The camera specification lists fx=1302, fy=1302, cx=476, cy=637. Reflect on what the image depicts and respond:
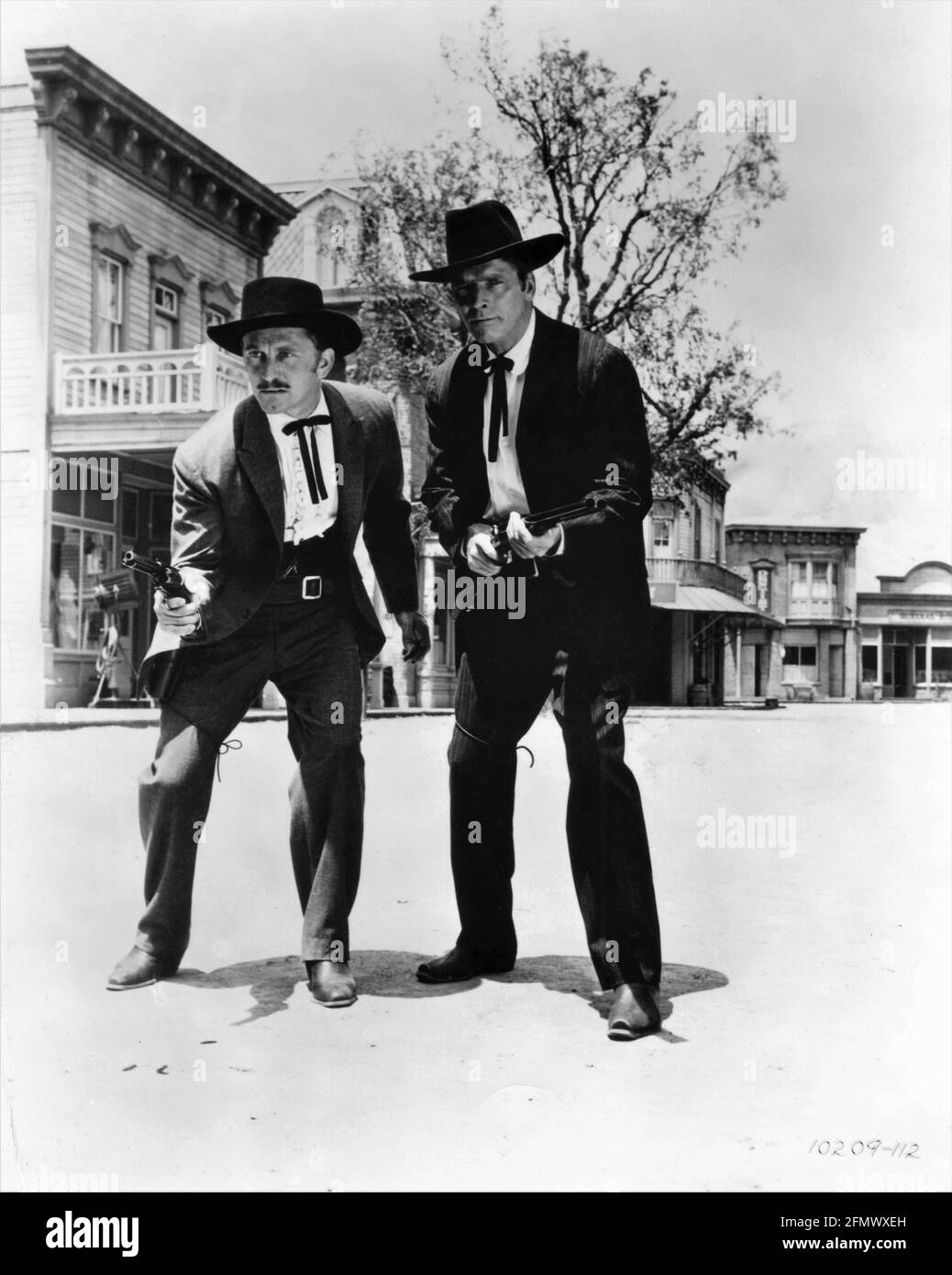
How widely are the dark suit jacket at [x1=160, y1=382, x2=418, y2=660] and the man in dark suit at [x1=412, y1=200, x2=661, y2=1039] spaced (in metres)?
0.24

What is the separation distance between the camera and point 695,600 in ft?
20.9

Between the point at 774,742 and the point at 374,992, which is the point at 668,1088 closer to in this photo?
the point at 374,992

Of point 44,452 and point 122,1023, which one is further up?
point 44,452

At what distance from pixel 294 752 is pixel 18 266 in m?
3.87

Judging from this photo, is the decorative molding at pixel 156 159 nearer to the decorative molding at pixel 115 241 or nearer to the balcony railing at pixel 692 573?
the decorative molding at pixel 115 241

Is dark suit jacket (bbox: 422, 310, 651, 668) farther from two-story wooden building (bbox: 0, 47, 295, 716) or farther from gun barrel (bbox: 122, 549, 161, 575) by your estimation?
gun barrel (bbox: 122, 549, 161, 575)

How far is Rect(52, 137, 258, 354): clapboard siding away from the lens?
23.9ft

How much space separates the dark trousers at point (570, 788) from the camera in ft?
14.9

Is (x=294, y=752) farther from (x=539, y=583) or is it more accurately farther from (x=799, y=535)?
(x=799, y=535)

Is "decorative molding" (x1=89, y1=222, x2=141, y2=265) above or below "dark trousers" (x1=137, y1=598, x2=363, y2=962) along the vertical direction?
above

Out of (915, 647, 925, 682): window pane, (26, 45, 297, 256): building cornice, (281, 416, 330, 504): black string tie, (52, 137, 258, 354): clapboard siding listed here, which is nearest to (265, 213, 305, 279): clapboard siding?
(26, 45, 297, 256): building cornice

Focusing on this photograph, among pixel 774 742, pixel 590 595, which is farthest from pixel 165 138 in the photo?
pixel 774 742
